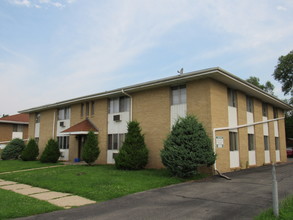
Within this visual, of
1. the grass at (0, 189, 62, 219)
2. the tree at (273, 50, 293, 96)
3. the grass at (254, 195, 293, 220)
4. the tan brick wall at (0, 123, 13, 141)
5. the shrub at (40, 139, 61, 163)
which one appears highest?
the tree at (273, 50, 293, 96)

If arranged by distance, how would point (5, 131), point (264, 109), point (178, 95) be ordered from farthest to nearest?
point (5, 131), point (264, 109), point (178, 95)

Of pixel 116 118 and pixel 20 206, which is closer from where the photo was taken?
pixel 20 206

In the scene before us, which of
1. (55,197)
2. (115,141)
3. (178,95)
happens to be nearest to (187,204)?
(55,197)

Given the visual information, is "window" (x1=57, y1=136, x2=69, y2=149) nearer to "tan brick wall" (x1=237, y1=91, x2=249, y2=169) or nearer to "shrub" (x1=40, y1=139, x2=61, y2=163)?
"shrub" (x1=40, y1=139, x2=61, y2=163)

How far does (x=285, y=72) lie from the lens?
126 feet

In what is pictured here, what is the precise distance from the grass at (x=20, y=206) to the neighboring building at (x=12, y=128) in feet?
93.4

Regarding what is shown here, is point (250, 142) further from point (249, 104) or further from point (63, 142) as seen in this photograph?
point (63, 142)

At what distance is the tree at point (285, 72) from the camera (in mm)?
37562

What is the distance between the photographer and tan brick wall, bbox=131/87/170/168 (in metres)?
15.6

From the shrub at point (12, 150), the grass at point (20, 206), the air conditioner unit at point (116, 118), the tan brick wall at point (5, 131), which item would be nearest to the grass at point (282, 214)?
the grass at point (20, 206)

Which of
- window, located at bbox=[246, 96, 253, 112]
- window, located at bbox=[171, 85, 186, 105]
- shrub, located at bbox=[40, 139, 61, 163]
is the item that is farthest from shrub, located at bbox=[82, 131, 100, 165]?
window, located at bbox=[246, 96, 253, 112]

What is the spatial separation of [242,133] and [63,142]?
1534 cm

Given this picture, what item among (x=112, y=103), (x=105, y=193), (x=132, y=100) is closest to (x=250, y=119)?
(x=132, y=100)

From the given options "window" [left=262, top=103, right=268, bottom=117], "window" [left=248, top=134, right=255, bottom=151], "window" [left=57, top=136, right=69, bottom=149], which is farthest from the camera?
"window" [left=57, top=136, right=69, bottom=149]
